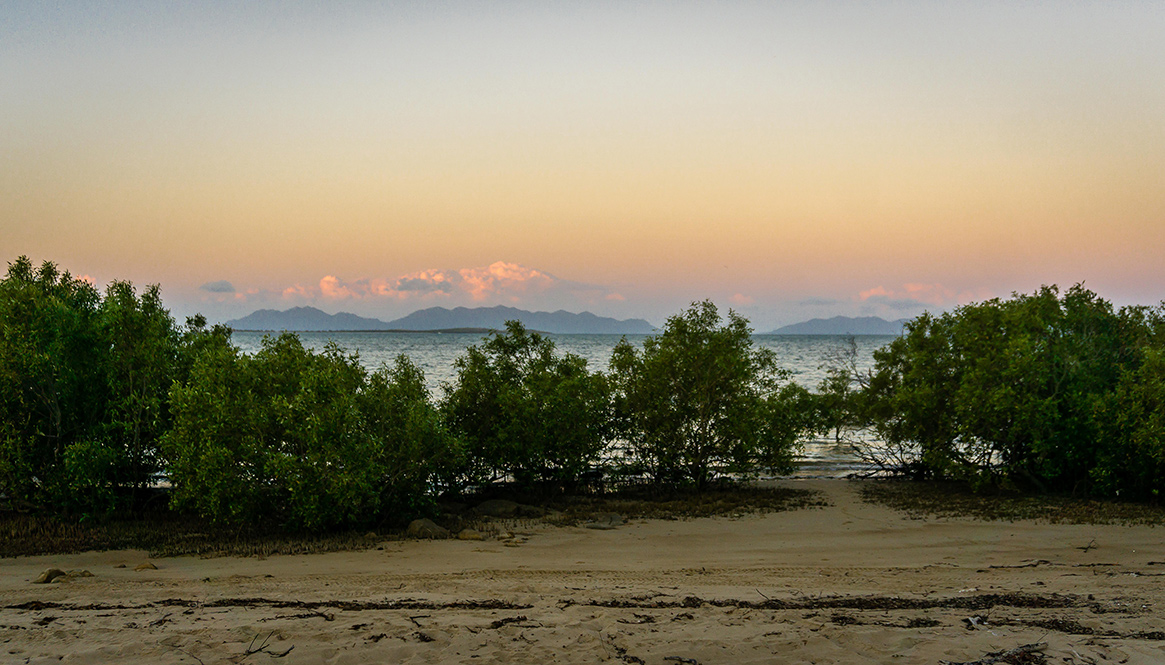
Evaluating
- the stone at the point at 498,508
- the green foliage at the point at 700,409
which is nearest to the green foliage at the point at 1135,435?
the green foliage at the point at 700,409

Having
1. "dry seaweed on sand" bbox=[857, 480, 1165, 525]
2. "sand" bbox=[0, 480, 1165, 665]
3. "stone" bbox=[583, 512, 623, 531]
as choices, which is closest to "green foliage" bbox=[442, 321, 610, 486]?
"stone" bbox=[583, 512, 623, 531]

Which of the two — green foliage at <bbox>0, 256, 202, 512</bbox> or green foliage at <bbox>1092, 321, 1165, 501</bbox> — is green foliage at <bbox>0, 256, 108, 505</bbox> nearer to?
green foliage at <bbox>0, 256, 202, 512</bbox>

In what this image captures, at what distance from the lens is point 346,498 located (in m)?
14.7

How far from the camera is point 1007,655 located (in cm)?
746

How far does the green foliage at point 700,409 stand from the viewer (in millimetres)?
20875

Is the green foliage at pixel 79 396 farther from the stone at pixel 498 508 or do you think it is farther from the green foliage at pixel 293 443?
the stone at pixel 498 508

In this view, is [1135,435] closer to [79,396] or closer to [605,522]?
[605,522]

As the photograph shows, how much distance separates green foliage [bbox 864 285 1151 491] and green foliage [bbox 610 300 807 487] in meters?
3.85

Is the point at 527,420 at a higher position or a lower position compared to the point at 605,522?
higher

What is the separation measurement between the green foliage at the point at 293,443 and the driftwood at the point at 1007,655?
35.5 feet

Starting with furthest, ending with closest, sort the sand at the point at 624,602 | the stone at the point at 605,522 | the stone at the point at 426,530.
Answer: the stone at the point at 605,522 → the stone at the point at 426,530 → the sand at the point at 624,602

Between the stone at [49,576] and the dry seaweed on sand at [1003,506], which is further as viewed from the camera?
the dry seaweed on sand at [1003,506]

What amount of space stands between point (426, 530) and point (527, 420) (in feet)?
15.2

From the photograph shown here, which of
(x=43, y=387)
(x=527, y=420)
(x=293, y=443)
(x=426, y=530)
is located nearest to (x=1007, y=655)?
(x=426, y=530)
